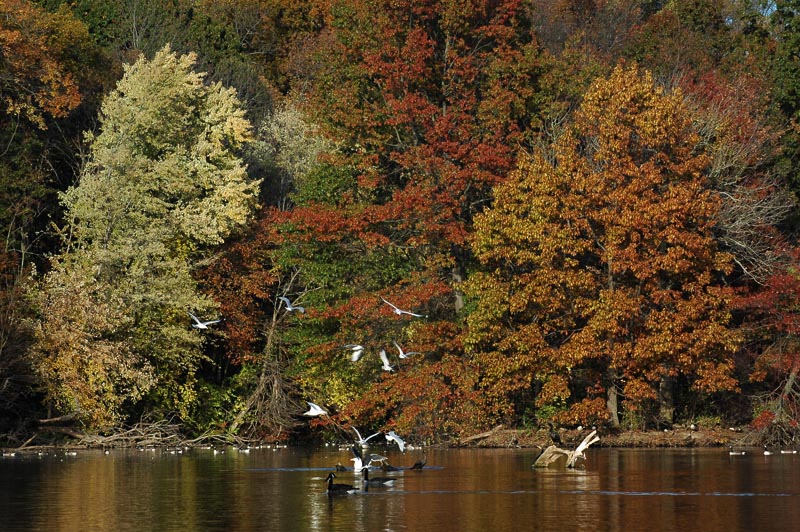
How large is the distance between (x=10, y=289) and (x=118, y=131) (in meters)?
10.4

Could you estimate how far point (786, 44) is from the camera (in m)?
66.0

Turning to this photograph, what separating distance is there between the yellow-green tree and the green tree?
13902 millimetres

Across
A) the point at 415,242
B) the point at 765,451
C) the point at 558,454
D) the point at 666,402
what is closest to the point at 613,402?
the point at 666,402

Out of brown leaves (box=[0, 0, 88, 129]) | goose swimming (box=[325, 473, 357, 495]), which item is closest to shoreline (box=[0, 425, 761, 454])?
brown leaves (box=[0, 0, 88, 129])

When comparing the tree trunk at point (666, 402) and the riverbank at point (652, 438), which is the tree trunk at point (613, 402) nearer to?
the riverbank at point (652, 438)

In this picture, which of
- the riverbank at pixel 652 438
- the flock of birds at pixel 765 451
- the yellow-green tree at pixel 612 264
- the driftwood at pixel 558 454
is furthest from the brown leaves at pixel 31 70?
the flock of birds at pixel 765 451

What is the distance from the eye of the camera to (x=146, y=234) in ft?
209

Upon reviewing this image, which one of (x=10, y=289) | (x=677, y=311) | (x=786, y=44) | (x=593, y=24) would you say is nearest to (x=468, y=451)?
(x=677, y=311)

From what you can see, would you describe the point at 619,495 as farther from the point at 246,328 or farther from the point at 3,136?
the point at 3,136

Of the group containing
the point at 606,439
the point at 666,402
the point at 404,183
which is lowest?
the point at 606,439

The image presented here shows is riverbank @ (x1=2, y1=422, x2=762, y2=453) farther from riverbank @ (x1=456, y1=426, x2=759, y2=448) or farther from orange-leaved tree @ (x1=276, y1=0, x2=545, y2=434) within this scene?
orange-leaved tree @ (x1=276, y1=0, x2=545, y2=434)

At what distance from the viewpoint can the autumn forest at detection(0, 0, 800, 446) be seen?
5681 centimetres

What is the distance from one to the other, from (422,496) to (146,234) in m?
31.6

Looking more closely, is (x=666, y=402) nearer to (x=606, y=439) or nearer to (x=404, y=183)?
(x=606, y=439)
